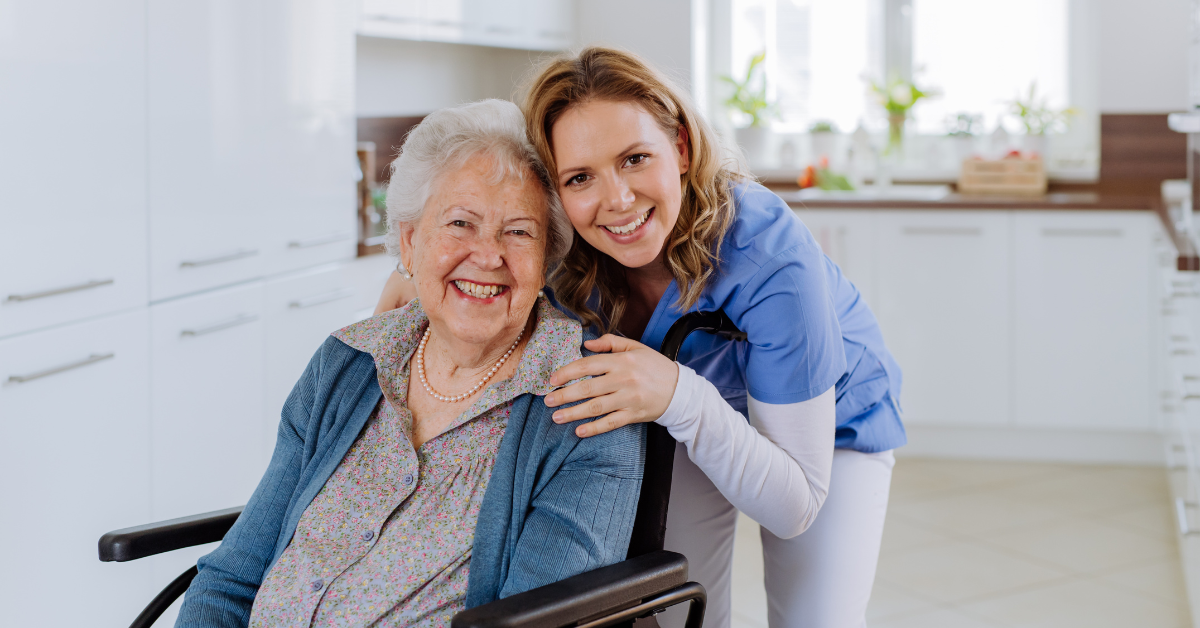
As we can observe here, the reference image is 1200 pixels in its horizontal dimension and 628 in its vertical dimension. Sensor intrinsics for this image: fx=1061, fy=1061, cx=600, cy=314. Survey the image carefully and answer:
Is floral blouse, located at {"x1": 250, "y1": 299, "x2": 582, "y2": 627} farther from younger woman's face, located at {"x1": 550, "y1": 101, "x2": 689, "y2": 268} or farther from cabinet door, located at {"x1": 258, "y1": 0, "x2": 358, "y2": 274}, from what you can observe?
cabinet door, located at {"x1": 258, "y1": 0, "x2": 358, "y2": 274}

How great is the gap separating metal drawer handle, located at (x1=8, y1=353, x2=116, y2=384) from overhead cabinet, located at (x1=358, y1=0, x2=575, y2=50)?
4.77 feet

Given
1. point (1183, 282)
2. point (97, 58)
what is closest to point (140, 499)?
point (97, 58)

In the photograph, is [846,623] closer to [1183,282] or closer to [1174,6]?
[1183,282]

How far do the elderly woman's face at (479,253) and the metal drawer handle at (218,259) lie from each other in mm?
1125

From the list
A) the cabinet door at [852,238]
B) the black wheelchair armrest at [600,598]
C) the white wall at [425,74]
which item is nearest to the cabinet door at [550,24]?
the white wall at [425,74]

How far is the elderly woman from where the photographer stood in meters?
1.31

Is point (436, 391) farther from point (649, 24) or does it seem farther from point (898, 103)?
point (898, 103)

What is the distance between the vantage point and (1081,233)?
387 cm

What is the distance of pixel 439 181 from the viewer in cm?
142

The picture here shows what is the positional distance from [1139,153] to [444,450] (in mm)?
3905

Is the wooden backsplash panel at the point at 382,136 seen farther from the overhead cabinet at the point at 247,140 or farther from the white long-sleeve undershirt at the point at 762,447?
the white long-sleeve undershirt at the point at 762,447

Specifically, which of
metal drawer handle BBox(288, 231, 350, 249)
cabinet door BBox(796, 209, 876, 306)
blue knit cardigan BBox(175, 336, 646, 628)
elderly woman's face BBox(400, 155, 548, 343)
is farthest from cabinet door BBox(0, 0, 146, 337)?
cabinet door BBox(796, 209, 876, 306)

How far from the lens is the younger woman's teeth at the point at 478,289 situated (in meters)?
1.41

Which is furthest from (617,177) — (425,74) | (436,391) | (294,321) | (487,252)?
(425,74)
